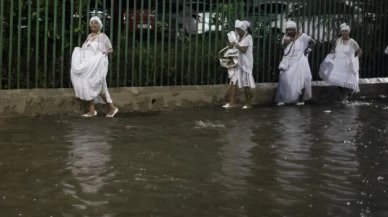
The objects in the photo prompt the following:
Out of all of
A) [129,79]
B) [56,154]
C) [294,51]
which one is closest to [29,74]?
[129,79]

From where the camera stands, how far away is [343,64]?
13.9m

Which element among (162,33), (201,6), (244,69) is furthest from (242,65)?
(162,33)

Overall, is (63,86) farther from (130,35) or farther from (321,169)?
(321,169)

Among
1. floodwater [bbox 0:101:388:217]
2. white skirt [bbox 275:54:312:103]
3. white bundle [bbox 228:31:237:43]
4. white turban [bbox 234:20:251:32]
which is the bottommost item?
floodwater [bbox 0:101:388:217]

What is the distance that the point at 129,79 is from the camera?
11.8 meters

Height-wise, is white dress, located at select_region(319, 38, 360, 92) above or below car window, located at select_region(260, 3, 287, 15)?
below

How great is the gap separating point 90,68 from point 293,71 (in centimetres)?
386

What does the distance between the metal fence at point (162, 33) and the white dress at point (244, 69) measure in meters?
0.43

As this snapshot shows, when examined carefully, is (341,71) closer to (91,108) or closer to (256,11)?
(256,11)

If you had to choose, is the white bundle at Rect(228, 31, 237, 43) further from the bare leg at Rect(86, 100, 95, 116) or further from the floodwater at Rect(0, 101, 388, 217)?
the bare leg at Rect(86, 100, 95, 116)

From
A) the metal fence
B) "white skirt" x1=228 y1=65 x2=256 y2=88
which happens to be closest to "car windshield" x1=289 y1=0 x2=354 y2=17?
the metal fence

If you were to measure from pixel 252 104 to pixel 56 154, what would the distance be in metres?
5.77

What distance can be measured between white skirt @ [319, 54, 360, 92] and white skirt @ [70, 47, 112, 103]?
4.75 metres

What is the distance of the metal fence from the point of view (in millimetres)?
10664
